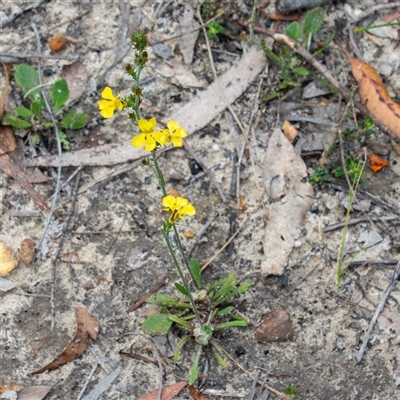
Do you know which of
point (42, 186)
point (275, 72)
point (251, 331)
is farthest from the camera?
point (275, 72)

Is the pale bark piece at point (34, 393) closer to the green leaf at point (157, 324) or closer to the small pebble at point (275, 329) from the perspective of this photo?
the green leaf at point (157, 324)

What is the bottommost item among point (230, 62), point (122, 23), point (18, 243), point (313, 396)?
point (313, 396)

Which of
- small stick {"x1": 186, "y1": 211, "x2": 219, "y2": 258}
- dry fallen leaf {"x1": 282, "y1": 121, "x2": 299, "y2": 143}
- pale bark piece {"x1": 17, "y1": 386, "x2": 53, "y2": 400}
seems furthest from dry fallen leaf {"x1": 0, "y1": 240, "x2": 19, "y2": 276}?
dry fallen leaf {"x1": 282, "y1": 121, "x2": 299, "y2": 143}

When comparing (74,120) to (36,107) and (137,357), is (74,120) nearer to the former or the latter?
(36,107)

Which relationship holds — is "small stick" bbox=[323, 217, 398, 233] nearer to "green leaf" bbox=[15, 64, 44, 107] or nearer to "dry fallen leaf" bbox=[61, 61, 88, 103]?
"dry fallen leaf" bbox=[61, 61, 88, 103]

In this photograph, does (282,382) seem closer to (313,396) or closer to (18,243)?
(313,396)

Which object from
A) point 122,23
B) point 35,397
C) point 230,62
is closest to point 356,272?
point 230,62

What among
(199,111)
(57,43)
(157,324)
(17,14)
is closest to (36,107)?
(57,43)
